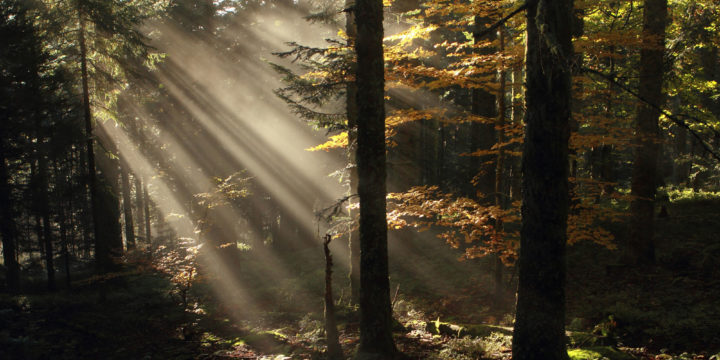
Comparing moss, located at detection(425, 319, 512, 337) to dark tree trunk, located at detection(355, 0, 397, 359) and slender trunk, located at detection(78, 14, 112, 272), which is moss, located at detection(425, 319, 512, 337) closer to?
dark tree trunk, located at detection(355, 0, 397, 359)

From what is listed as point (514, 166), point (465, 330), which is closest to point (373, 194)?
point (465, 330)

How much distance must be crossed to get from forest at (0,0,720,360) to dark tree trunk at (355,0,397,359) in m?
0.04

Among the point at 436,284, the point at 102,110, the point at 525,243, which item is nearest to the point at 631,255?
the point at 436,284

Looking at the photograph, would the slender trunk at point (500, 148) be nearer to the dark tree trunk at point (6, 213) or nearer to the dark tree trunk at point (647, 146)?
the dark tree trunk at point (647, 146)

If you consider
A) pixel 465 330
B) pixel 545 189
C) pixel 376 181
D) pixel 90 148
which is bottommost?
pixel 465 330

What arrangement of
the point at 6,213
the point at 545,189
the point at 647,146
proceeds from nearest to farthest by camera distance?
the point at 545,189
the point at 647,146
the point at 6,213

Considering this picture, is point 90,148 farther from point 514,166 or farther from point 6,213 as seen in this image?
point 514,166

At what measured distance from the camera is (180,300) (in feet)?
50.0

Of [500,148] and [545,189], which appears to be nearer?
[545,189]

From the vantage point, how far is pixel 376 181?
632 centimetres

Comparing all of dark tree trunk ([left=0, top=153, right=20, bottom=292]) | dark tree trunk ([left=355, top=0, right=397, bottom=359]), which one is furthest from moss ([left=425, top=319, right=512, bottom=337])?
dark tree trunk ([left=0, top=153, right=20, bottom=292])

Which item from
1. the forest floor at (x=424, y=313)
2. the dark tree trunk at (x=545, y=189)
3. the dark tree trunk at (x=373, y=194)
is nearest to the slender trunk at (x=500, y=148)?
the forest floor at (x=424, y=313)

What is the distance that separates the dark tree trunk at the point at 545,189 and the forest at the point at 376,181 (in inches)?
1.0

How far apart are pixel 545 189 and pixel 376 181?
9.00 ft
